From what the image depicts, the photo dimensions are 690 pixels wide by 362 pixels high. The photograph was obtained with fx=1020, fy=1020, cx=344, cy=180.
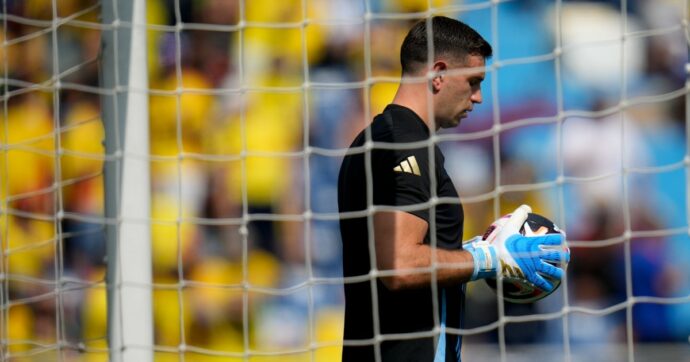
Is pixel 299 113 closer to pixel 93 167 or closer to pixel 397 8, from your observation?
pixel 397 8

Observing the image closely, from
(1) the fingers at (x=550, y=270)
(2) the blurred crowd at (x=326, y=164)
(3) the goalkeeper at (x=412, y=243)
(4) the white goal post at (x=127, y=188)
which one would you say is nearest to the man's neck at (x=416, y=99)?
(3) the goalkeeper at (x=412, y=243)

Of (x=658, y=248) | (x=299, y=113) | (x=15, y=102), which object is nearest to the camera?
(x=658, y=248)

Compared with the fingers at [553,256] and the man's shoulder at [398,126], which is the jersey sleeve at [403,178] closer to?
the man's shoulder at [398,126]

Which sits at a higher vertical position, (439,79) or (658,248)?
(439,79)

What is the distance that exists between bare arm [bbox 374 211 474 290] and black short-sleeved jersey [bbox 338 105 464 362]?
0.14 ft

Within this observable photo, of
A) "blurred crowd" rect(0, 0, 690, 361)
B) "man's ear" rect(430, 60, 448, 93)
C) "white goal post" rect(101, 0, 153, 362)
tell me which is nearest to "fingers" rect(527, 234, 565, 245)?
"man's ear" rect(430, 60, 448, 93)

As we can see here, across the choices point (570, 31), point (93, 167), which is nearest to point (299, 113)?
point (93, 167)

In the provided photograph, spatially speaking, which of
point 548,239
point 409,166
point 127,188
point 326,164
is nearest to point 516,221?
point 548,239

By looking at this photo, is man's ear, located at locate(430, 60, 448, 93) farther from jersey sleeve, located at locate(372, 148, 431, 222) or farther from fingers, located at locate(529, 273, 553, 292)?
fingers, located at locate(529, 273, 553, 292)

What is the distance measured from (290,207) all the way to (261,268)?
249 mm

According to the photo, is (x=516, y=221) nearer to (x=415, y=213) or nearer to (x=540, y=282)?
(x=540, y=282)

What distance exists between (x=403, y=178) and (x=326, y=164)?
1619 mm

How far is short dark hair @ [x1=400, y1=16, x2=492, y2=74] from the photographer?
2.35m

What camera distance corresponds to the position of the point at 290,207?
367 cm
